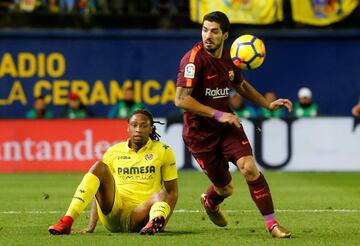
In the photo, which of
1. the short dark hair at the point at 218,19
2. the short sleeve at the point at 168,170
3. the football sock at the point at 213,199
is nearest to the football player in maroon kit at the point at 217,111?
the short dark hair at the point at 218,19

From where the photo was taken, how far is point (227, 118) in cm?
912

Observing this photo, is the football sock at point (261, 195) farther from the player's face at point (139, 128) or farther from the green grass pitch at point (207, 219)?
the player's face at point (139, 128)

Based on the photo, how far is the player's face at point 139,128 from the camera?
9.62 meters

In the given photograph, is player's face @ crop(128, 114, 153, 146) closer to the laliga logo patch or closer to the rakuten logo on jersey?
the laliga logo patch

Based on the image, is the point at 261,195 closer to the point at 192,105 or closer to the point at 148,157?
the point at 192,105

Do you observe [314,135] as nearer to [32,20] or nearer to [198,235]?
[32,20]

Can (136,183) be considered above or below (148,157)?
below

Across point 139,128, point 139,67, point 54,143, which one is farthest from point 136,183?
point 139,67

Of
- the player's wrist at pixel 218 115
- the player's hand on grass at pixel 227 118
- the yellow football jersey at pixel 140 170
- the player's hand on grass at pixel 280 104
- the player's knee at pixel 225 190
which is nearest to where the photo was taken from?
the player's hand on grass at pixel 227 118

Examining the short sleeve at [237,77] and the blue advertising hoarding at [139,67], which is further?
the blue advertising hoarding at [139,67]

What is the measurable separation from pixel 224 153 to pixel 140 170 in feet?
2.64

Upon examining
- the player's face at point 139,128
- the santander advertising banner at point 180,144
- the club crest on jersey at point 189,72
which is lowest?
the santander advertising banner at point 180,144

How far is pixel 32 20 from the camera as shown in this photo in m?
24.1

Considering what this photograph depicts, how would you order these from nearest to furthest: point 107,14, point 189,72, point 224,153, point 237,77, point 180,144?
point 189,72, point 224,153, point 237,77, point 180,144, point 107,14
